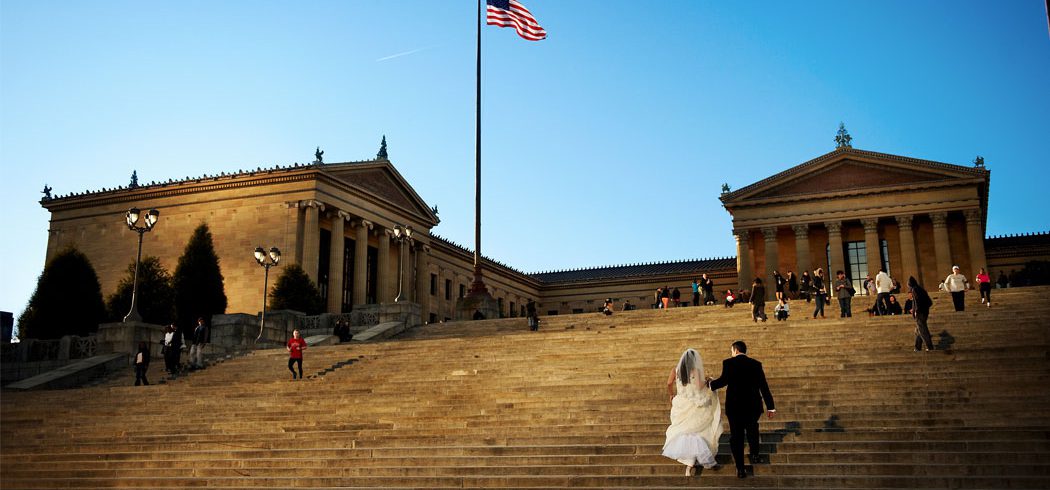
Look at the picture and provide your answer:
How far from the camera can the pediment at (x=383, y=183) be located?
1977 inches

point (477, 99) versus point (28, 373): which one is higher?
point (477, 99)

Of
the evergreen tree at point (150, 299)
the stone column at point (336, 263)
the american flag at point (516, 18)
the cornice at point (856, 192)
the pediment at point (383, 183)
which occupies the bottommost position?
the evergreen tree at point (150, 299)

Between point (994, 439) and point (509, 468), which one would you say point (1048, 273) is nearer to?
point (994, 439)

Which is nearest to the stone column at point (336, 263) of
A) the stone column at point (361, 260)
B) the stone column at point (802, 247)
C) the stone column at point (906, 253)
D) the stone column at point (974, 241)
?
the stone column at point (361, 260)

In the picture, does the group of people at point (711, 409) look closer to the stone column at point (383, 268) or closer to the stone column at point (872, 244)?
the stone column at point (383, 268)

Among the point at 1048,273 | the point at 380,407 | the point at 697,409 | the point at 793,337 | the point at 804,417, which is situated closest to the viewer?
the point at 697,409

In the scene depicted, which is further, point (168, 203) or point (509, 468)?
point (168, 203)

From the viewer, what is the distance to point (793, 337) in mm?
21094

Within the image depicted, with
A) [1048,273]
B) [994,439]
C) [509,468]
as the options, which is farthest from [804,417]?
[1048,273]

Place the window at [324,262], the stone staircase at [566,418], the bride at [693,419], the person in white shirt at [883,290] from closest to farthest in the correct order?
1. the bride at [693,419]
2. the stone staircase at [566,418]
3. the person in white shirt at [883,290]
4. the window at [324,262]

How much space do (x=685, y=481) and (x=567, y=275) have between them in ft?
227

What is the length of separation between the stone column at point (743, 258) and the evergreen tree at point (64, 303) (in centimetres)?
3550

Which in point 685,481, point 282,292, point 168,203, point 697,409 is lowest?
point 685,481

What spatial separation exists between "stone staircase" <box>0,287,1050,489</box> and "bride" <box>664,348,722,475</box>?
1.22 ft
